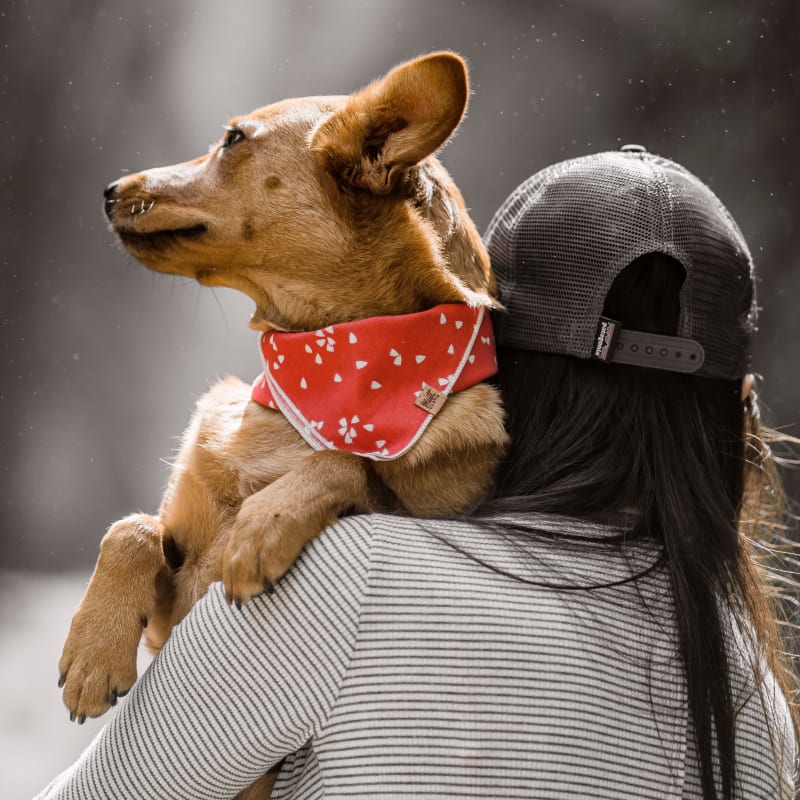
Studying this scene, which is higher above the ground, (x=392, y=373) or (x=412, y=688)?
(x=392, y=373)

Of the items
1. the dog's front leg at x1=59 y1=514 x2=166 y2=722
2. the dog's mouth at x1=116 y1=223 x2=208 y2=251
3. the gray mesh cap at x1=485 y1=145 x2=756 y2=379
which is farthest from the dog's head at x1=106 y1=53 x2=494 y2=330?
the dog's front leg at x1=59 y1=514 x2=166 y2=722

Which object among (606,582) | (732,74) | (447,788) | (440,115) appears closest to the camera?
(447,788)

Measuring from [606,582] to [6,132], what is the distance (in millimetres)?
2277

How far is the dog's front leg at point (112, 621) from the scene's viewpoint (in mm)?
1129

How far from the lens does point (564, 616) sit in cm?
88

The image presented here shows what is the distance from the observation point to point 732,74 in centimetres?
255

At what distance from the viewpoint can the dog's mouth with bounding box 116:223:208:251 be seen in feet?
4.38

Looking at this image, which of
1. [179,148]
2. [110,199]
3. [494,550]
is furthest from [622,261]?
[179,148]

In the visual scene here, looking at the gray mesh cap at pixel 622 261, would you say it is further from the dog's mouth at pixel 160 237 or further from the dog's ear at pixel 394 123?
the dog's mouth at pixel 160 237

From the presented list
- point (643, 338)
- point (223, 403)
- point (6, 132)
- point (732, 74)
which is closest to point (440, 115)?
point (643, 338)

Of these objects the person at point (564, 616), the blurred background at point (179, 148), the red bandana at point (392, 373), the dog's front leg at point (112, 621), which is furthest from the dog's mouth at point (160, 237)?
the blurred background at point (179, 148)

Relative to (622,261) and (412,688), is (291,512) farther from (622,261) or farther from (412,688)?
(622,261)

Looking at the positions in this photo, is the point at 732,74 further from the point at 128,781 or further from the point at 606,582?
the point at 128,781

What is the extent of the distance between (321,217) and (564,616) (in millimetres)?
686
